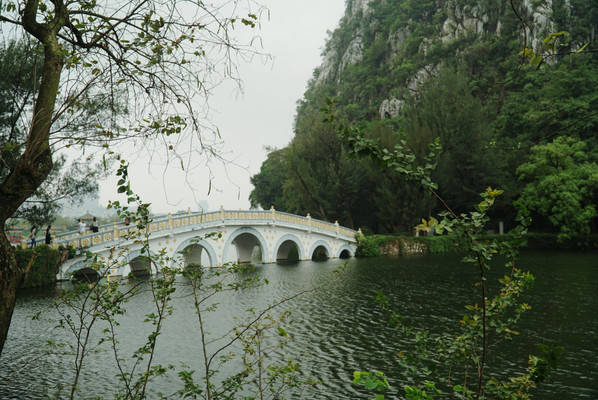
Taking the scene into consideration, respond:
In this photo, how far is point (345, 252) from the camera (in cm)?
3659

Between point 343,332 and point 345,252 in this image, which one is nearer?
point 343,332

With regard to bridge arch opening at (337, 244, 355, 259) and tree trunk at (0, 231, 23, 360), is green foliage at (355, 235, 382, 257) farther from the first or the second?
tree trunk at (0, 231, 23, 360)

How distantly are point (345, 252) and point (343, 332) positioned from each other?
1024 inches

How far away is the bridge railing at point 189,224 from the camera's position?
20.9 m

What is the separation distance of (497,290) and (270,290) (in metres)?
7.89

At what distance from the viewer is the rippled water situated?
7359 mm

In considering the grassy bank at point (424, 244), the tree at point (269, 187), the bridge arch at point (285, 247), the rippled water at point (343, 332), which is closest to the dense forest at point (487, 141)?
the tree at point (269, 187)

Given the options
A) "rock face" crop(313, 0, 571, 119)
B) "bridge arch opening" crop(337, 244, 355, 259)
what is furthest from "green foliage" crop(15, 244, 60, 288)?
"rock face" crop(313, 0, 571, 119)

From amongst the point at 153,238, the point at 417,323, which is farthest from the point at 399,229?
the point at 417,323

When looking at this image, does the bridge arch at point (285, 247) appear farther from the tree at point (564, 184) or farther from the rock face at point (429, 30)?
the rock face at point (429, 30)

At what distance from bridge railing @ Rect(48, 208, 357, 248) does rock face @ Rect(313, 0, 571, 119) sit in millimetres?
21226

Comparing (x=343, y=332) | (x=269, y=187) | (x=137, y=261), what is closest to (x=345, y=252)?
(x=269, y=187)

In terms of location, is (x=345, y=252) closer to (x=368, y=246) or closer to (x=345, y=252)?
(x=345, y=252)

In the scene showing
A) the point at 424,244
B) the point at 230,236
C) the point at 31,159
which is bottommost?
the point at 424,244
